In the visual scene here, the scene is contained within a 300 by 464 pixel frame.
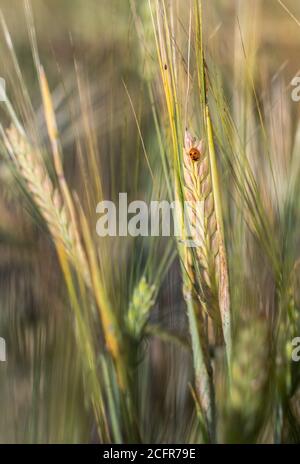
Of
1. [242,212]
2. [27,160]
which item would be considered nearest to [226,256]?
[242,212]

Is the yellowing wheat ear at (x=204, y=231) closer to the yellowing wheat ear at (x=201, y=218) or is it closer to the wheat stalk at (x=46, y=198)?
the yellowing wheat ear at (x=201, y=218)

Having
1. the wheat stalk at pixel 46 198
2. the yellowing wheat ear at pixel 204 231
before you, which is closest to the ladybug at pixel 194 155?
the yellowing wheat ear at pixel 204 231

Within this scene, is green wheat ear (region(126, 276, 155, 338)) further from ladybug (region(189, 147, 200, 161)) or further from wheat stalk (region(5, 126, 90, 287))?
ladybug (region(189, 147, 200, 161))

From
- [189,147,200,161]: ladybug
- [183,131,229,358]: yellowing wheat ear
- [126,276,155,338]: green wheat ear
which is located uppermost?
[189,147,200,161]: ladybug

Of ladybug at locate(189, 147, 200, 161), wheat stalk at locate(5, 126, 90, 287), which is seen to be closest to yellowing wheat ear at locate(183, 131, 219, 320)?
ladybug at locate(189, 147, 200, 161)

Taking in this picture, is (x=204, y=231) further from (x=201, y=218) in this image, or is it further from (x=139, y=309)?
(x=139, y=309)

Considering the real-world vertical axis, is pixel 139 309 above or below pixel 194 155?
below

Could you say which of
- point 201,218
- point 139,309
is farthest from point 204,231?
point 139,309

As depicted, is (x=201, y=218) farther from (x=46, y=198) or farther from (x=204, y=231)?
(x=46, y=198)
